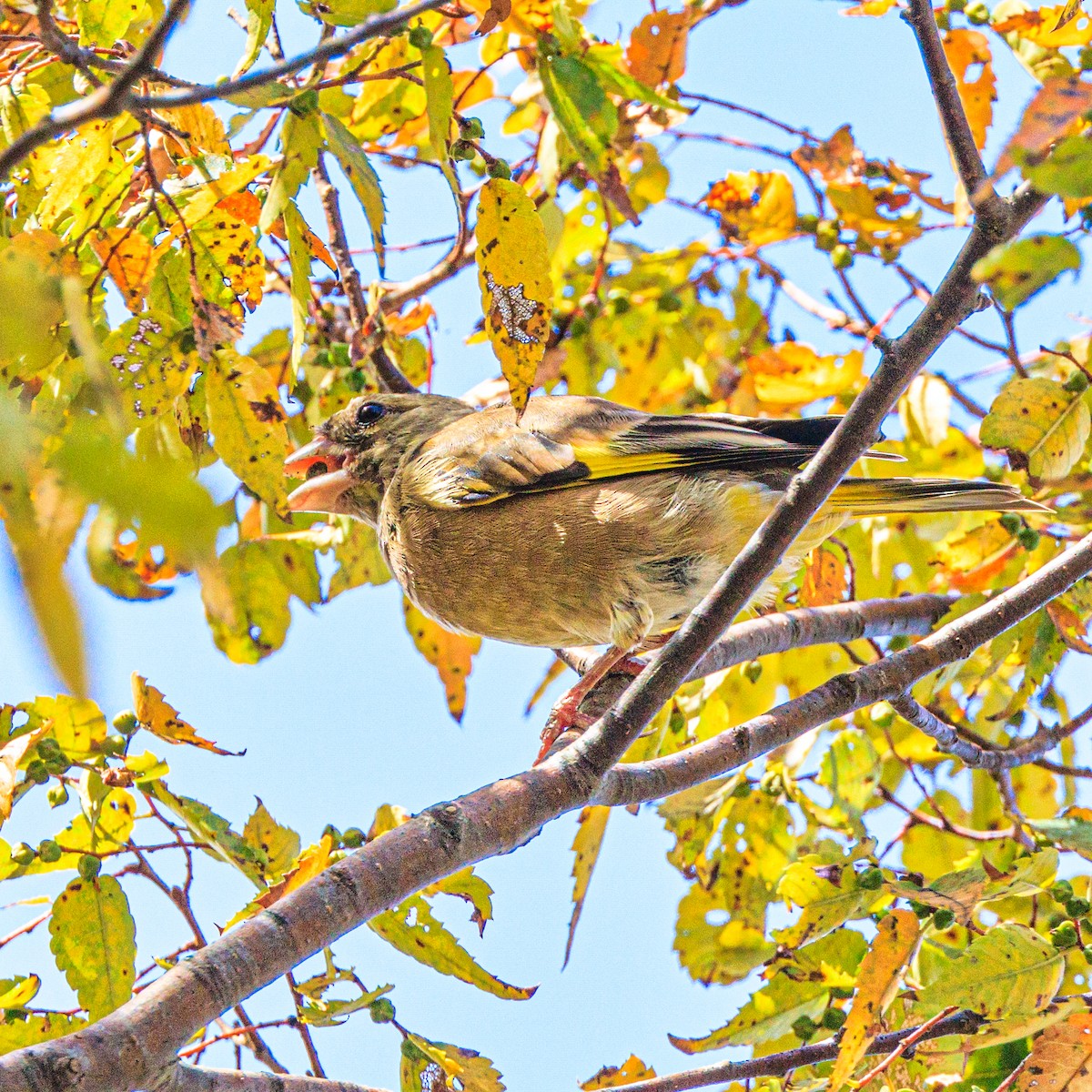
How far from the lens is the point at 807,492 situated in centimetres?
249

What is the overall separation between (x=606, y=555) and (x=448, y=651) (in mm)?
794

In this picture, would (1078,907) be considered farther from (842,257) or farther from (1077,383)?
(842,257)

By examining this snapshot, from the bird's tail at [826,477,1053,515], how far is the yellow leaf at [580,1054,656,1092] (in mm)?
1669

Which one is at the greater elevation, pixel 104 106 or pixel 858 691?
pixel 104 106

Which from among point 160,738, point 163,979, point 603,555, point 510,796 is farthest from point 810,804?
point 163,979

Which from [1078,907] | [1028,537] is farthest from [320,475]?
[1078,907]

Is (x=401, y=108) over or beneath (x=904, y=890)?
over

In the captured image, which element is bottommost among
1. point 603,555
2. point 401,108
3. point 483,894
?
point 483,894

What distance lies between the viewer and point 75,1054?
5.66 feet

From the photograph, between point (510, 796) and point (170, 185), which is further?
point (170, 185)

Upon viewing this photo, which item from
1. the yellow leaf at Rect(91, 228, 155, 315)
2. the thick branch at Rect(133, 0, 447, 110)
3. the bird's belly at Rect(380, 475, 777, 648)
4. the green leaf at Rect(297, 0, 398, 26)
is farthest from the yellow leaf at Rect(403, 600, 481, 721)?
the thick branch at Rect(133, 0, 447, 110)

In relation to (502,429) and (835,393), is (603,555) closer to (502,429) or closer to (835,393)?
(502,429)

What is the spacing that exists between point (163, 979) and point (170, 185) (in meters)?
1.83

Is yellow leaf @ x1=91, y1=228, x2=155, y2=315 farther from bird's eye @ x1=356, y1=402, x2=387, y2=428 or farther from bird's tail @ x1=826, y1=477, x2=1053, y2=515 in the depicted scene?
bird's tail @ x1=826, y1=477, x2=1053, y2=515
